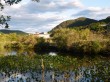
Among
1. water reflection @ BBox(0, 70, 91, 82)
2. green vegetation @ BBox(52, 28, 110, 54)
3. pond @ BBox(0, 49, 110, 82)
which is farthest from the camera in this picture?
green vegetation @ BBox(52, 28, 110, 54)

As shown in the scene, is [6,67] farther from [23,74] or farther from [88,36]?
[88,36]

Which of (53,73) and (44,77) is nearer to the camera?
(44,77)

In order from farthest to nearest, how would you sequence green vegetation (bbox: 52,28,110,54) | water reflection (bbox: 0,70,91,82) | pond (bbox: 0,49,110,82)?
green vegetation (bbox: 52,28,110,54), water reflection (bbox: 0,70,91,82), pond (bbox: 0,49,110,82)

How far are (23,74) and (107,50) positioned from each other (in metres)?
46.3

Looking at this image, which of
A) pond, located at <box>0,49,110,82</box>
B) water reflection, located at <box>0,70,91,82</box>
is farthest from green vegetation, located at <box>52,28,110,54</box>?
water reflection, located at <box>0,70,91,82</box>

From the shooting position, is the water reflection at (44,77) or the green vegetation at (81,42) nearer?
the water reflection at (44,77)

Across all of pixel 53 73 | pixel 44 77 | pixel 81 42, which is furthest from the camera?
pixel 81 42

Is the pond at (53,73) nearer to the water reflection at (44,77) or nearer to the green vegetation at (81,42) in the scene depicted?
the water reflection at (44,77)

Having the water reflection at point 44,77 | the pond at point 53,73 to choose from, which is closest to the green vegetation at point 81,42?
the pond at point 53,73

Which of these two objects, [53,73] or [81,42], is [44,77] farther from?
[81,42]

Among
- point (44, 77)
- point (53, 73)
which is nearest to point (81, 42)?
point (53, 73)

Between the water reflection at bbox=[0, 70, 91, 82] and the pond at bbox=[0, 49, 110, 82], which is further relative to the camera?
the water reflection at bbox=[0, 70, 91, 82]

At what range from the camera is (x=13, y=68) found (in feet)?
134

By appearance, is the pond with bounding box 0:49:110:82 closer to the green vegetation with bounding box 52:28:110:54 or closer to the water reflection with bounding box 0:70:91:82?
the water reflection with bounding box 0:70:91:82
